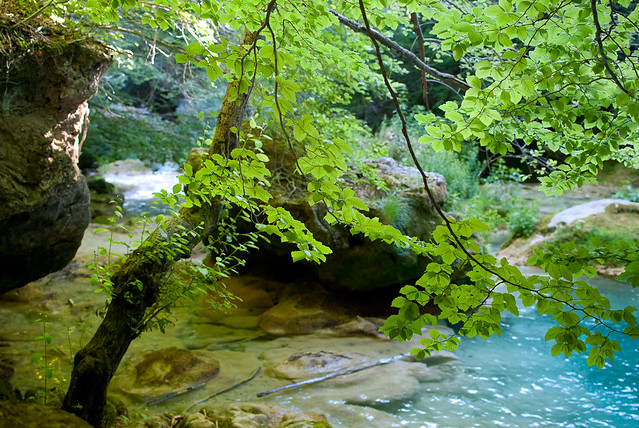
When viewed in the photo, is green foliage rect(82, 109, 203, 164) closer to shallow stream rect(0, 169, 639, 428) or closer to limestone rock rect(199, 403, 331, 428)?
shallow stream rect(0, 169, 639, 428)

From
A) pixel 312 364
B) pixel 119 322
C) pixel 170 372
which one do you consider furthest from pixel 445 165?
pixel 119 322

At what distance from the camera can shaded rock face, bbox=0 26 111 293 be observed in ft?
11.0

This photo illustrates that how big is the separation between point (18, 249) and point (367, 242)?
146 inches

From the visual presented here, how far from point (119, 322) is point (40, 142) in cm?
184

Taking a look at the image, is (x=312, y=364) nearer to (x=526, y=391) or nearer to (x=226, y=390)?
(x=226, y=390)

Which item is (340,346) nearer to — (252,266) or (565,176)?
(252,266)

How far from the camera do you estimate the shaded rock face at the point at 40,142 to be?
3.36 metres

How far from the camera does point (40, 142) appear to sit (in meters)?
3.57

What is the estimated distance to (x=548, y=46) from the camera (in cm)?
189

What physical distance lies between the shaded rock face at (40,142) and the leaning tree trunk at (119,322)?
1.43 m

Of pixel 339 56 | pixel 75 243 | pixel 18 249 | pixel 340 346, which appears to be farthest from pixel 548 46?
pixel 75 243

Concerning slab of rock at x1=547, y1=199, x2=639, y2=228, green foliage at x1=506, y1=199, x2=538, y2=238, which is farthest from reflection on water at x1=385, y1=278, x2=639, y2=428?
green foliage at x1=506, y1=199, x2=538, y2=238

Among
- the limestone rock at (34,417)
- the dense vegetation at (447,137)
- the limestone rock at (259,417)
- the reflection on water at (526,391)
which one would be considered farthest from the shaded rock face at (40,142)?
the reflection on water at (526,391)

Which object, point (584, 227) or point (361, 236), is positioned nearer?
point (361, 236)
